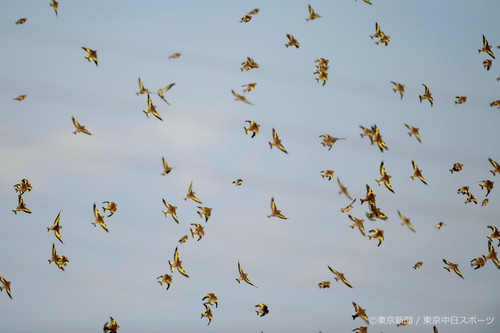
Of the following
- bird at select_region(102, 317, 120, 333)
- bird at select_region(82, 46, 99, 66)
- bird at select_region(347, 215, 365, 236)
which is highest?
bird at select_region(82, 46, 99, 66)

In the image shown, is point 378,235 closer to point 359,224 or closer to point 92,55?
point 359,224

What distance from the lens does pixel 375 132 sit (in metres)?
55.8

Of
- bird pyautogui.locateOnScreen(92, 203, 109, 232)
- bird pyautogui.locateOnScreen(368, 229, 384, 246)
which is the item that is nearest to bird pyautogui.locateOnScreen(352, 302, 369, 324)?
bird pyautogui.locateOnScreen(368, 229, 384, 246)

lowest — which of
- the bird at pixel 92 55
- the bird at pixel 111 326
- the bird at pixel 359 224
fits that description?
the bird at pixel 111 326

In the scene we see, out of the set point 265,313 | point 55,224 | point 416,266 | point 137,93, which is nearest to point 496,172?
point 416,266

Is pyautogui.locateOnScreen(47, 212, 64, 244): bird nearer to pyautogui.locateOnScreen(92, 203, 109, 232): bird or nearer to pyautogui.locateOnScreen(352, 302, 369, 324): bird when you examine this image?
pyautogui.locateOnScreen(92, 203, 109, 232): bird

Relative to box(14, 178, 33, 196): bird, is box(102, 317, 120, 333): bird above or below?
below

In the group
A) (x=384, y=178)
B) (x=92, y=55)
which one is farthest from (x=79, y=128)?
(x=384, y=178)

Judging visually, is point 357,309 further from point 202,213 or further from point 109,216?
point 109,216

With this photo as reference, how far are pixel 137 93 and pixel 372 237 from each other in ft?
88.4

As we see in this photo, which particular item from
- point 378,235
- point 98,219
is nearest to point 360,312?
point 378,235

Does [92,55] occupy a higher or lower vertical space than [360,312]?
higher

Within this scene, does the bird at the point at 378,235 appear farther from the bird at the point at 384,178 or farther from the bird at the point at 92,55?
the bird at the point at 92,55

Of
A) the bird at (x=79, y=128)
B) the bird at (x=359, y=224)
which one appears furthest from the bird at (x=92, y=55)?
the bird at (x=359, y=224)
